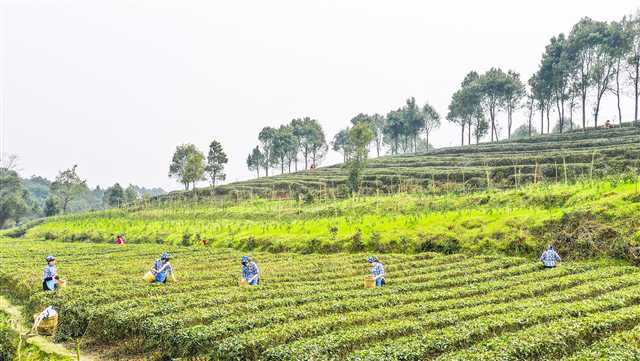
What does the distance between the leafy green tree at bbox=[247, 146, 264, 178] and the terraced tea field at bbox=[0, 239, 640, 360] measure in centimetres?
10240

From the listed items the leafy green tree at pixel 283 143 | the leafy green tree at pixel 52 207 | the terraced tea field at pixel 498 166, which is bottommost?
the leafy green tree at pixel 52 207

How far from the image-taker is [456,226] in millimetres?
35000

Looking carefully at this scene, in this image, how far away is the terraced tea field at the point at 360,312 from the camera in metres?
12.7

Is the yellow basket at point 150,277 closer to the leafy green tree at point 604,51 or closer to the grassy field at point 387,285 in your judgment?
the grassy field at point 387,285

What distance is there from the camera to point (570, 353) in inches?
486

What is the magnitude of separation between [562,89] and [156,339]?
88.5 metres

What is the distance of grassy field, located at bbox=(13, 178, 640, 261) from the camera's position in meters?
28.9

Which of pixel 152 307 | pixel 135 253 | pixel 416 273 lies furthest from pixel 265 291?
pixel 135 253

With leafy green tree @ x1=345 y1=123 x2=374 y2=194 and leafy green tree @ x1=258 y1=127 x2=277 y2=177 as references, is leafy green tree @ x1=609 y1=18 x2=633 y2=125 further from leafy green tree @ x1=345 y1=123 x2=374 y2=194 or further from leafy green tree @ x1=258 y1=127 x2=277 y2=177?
leafy green tree @ x1=258 y1=127 x2=277 y2=177

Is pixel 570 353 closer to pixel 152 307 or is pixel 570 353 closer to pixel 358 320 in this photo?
pixel 358 320

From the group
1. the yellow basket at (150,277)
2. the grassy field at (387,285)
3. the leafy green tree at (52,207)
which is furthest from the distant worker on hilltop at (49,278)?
the leafy green tree at (52,207)

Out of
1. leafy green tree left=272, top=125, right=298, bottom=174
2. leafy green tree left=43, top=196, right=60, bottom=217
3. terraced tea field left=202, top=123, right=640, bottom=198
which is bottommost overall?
leafy green tree left=43, top=196, right=60, bottom=217

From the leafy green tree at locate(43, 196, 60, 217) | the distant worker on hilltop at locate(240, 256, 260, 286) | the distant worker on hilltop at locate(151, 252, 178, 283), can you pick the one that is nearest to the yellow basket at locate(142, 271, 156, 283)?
the distant worker on hilltop at locate(151, 252, 178, 283)

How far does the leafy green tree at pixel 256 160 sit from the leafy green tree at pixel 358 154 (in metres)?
62.3
